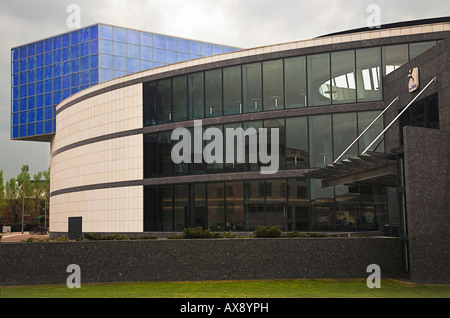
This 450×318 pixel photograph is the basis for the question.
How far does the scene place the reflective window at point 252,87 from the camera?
32.7 meters

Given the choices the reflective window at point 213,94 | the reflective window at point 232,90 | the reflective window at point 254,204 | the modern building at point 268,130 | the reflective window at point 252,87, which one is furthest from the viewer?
the reflective window at point 213,94

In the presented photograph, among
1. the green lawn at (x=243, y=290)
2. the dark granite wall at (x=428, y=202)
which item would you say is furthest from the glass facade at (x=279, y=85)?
the green lawn at (x=243, y=290)

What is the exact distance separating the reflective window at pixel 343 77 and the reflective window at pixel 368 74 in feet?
1.11

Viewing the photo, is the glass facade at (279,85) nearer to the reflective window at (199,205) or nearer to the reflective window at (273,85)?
the reflective window at (273,85)

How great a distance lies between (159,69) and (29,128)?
118ft

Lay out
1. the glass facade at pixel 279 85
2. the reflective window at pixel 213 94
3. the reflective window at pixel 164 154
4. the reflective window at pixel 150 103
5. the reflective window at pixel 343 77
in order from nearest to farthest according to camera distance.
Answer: the glass facade at pixel 279 85
the reflective window at pixel 343 77
the reflective window at pixel 213 94
the reflective window at pixel 164 154
the reflective window at pixel 150 103

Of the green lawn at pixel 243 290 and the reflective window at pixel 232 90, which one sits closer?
the green lawn at pixel 243 290

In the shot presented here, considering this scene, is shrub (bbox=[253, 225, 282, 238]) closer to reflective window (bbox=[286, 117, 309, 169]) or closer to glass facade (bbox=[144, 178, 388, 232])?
glass facade (bbox=[144, 178, 388, 232])

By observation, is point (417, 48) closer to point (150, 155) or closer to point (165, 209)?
point (150, 155)

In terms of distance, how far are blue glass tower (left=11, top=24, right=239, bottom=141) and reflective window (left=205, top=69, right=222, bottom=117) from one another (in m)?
34.7

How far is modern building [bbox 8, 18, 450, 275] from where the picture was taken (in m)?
27.3

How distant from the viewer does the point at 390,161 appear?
62.3 ft

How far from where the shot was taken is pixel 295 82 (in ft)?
103

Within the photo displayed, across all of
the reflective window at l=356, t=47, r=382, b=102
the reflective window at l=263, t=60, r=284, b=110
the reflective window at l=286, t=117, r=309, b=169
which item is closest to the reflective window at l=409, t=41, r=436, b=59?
the reflective window at l=356, t=47, r=382, b=102
